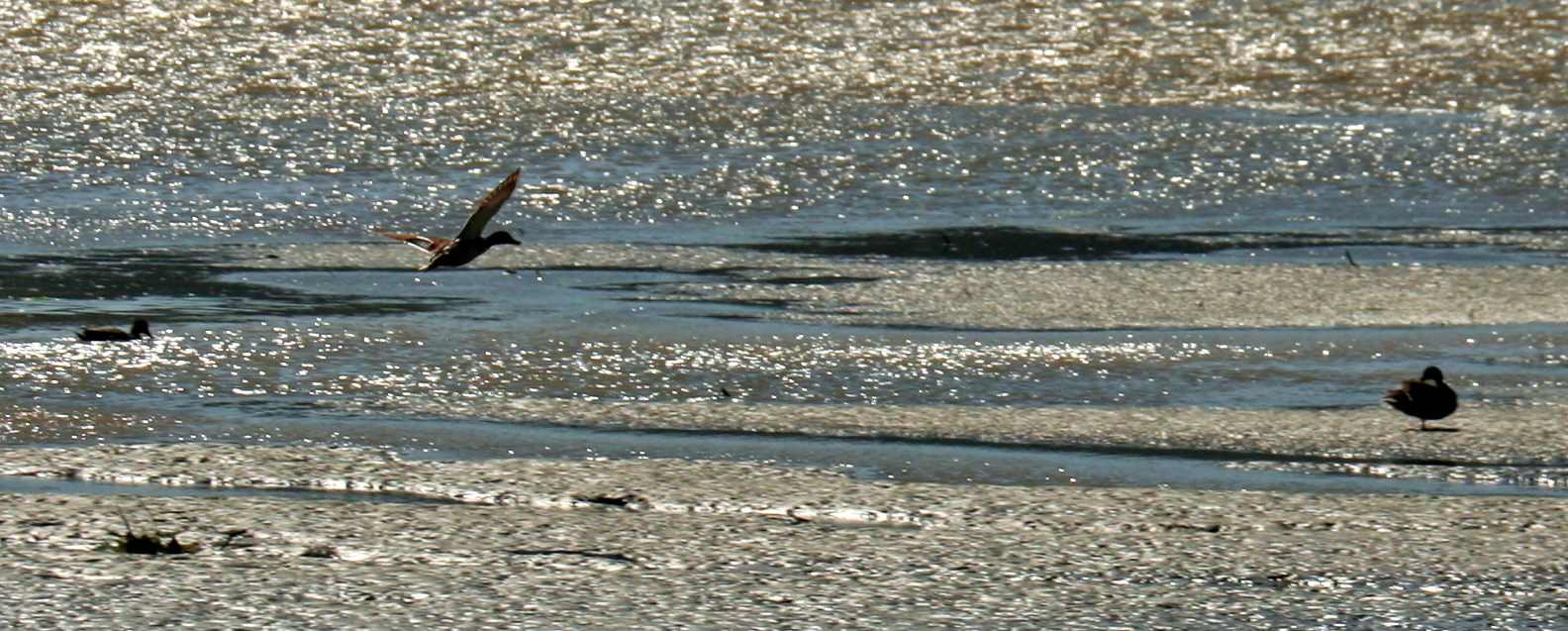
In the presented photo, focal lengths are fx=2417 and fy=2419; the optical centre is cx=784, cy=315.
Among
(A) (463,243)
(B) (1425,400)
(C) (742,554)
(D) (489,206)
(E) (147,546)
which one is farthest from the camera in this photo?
(A) (463,243)

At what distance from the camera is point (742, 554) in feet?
16.5

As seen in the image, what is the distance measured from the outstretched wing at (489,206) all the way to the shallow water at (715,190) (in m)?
0.39

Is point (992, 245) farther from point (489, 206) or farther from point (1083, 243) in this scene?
point (489, 206)

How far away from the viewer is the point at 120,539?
4.98m

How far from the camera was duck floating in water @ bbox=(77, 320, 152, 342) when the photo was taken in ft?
26.6

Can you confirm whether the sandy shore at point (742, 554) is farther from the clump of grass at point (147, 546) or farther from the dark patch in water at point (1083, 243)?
the dark patch in water at point (1083, 243)

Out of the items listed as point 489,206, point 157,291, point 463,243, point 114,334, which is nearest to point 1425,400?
point 489,206

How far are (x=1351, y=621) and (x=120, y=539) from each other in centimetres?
247

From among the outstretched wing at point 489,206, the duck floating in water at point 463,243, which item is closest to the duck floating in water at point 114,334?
the duck floating in water at point 463,243

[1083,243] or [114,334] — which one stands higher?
[1083,243]

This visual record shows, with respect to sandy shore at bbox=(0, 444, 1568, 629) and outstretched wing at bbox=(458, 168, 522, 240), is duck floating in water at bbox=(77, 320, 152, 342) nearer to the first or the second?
outstretched wing at bbox=(458, 168, 522, 240)

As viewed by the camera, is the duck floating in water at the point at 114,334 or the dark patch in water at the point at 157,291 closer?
the duck floating in water at the point at 114,334

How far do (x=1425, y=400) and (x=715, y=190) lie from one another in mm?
6364

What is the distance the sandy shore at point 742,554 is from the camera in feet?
15.0
